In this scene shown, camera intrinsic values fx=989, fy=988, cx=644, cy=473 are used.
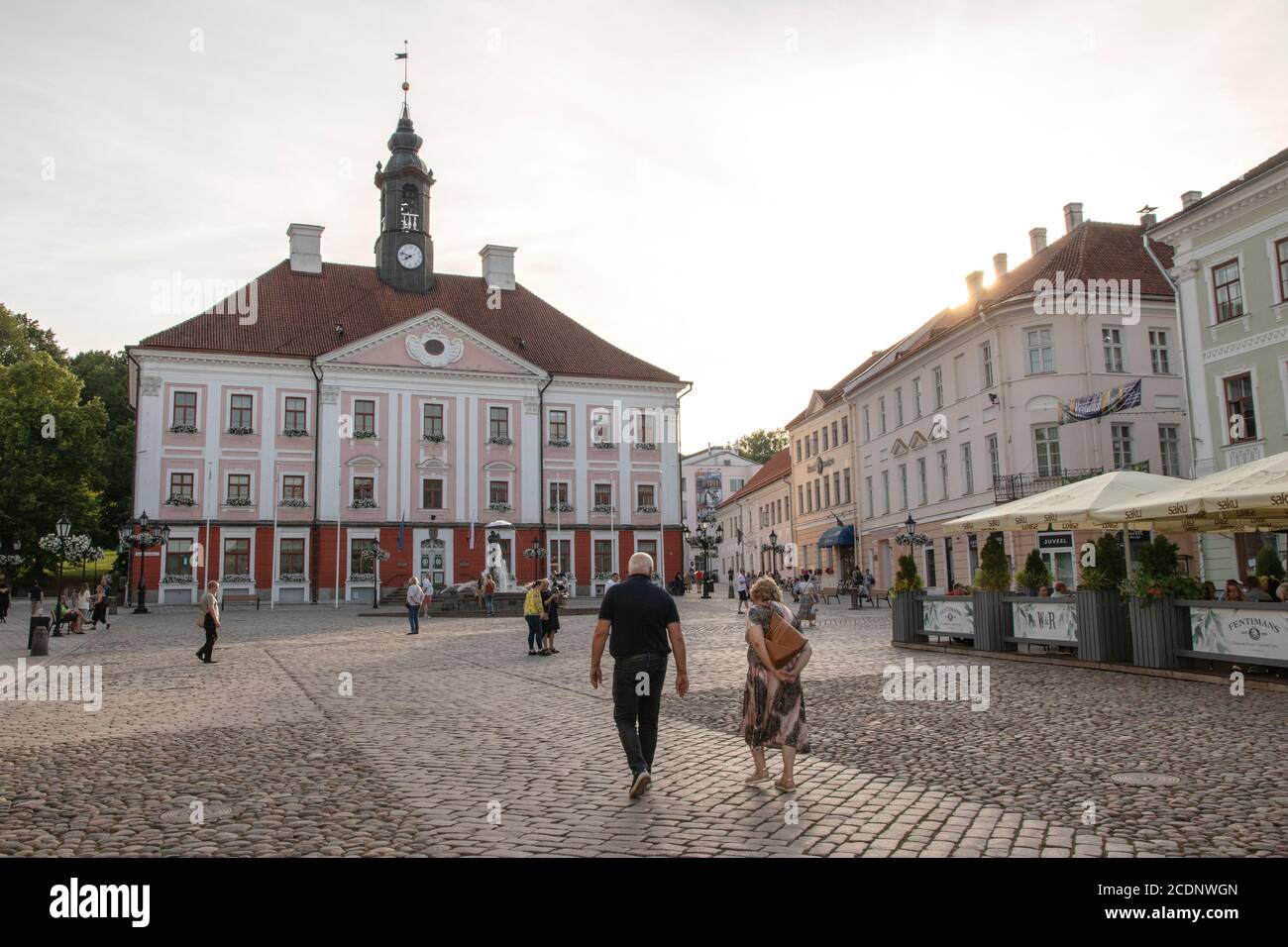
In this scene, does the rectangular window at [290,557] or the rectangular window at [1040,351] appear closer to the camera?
the rectangular window at [1040,351]

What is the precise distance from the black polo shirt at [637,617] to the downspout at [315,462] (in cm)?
4414

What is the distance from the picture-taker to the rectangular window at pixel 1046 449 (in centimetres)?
3588

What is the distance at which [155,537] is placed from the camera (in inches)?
1563

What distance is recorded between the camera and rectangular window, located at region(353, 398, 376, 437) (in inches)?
2019

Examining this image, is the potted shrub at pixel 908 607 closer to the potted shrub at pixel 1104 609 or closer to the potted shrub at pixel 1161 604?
the potted shrub at pixel 1104 609

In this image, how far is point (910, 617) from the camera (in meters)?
20.6

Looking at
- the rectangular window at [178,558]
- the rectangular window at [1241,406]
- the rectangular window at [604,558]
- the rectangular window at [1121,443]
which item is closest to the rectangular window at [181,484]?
the rectangular window at [178,558]

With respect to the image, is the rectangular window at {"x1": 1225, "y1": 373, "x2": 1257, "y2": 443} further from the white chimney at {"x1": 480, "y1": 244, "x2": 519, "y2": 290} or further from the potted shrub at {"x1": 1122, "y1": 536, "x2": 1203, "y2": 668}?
the white chimney at {"x1": 480, "y1": 244, "x2": 519, "y2": 290}

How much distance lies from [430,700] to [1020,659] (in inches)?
406

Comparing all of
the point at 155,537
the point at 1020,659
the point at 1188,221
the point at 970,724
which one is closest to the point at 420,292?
the point at 155,537

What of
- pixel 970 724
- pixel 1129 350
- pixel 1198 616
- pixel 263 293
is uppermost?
pixel 263 293
